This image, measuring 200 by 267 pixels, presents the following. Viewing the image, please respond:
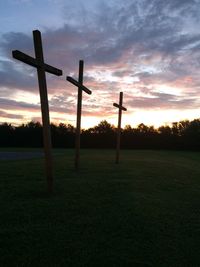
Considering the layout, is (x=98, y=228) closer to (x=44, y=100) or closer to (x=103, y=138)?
(x=44, y=100)

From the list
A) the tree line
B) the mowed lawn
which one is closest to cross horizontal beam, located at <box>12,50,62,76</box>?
the mowed lawn

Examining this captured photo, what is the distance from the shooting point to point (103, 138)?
5547cm

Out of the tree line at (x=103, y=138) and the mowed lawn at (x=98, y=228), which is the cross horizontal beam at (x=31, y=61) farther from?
the tree line at (x=103, y=138)

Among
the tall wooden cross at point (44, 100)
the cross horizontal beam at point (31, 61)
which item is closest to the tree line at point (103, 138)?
the cross horizontal beam at point (31, 61)

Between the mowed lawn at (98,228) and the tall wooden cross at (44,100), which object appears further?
the tall wooden cross at (44,100)

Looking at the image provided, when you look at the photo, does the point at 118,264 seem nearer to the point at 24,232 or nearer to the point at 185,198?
the point at 24,232

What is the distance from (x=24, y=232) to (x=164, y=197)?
389 centimetres

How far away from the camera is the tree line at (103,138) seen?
54.9 metres

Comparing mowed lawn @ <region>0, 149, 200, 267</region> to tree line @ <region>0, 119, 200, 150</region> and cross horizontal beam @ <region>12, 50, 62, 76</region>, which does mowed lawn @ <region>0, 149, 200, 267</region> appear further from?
tree line @ <region>0, 119, 200, 150</region>

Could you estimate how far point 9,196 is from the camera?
22.9 feet

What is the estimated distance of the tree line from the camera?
54.9 meters

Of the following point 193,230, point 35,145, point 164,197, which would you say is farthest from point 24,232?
point 35,145

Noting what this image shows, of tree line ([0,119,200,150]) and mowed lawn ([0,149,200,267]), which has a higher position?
tree line ([0,119,200,150])

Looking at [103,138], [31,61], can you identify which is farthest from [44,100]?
[103,138]
